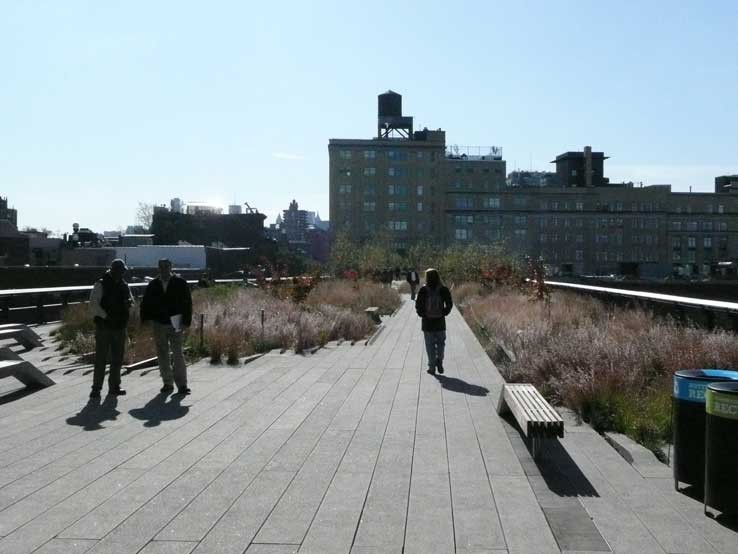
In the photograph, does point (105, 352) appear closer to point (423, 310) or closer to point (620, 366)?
point (423, 310)

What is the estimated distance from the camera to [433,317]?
46.6ft

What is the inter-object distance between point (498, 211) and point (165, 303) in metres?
111

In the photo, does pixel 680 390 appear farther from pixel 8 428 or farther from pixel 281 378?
pixel 281 378

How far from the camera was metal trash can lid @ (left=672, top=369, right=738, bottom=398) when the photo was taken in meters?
6.20

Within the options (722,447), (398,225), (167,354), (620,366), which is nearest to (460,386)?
(620,366)

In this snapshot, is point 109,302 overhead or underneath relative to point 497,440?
overhead

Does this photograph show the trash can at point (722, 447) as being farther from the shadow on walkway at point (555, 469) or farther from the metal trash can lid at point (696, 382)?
the shadow on walkway at point (555, 469)

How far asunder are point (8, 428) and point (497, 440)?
5.46 metres

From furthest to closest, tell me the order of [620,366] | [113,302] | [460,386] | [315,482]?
1. [460,386]
2. [113,302]
3. [620,366]
4. [315,482]

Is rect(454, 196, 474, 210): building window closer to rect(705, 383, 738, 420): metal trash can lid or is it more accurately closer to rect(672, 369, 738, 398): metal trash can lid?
rect(672, 369, 738, 398): metal trash can lid

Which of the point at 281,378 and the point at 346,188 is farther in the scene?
the point at 346,188

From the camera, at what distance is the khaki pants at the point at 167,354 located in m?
11.6

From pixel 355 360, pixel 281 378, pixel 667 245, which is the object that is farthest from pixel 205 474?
pixel 667 245

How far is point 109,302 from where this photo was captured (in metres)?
11.0
